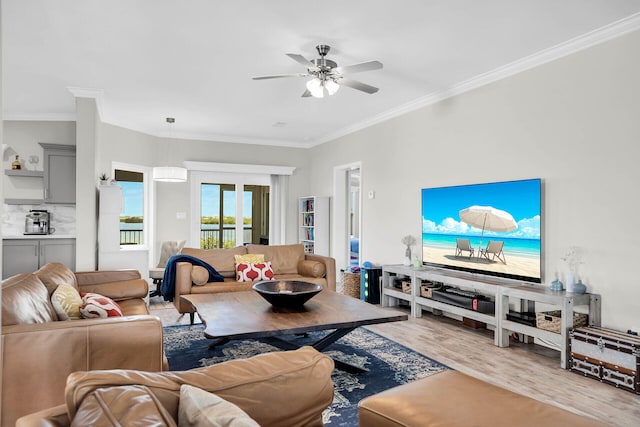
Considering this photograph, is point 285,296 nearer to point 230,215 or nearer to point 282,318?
point 282,318

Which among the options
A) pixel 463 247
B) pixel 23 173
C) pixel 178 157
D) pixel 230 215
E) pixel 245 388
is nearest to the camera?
pixel 245 388

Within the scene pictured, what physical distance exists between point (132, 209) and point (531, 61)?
20.6ft

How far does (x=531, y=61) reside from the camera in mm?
→ 4043

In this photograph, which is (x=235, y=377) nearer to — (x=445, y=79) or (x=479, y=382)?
(x=479, y=382)

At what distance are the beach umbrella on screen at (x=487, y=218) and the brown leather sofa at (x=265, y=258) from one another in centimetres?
172

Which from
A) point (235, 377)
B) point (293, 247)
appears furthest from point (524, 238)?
point (235, 377)

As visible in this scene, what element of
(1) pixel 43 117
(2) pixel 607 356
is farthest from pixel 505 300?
(1) pixel 43 117

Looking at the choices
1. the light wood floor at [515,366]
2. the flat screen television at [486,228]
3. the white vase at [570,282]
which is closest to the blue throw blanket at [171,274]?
→ the light wood floor at [515,366]

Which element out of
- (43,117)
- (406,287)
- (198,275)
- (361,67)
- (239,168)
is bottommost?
(406,287)

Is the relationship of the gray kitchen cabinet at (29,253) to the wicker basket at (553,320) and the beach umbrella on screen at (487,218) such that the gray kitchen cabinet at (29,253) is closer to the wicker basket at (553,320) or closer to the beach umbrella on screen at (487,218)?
the beach umbrella on screen at (487,218)

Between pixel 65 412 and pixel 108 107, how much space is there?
18.8 feet

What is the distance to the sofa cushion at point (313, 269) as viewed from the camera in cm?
527

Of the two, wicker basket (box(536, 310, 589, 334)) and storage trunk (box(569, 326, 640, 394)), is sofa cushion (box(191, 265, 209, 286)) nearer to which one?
wicker basket (box(536, 310, 589, 334))

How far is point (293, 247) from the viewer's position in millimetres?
5770
